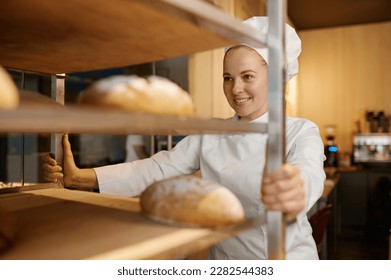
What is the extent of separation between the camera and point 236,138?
131cm

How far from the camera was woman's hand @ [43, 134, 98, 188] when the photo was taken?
1197mm

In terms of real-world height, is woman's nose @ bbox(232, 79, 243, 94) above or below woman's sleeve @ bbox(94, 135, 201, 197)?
above

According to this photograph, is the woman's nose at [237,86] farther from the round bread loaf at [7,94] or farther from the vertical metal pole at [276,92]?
the round bread loaf at [7,94]

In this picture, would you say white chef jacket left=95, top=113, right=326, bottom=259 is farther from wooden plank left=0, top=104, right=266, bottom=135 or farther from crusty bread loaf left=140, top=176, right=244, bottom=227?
wooden plank left=0, top=104, right=266, bottom=135

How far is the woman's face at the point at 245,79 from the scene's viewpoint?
3.98 feet

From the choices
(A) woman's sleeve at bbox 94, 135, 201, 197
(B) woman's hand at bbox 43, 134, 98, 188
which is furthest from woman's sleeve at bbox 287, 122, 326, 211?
(B) woman's hand at bbox 43, 134, 98, 188

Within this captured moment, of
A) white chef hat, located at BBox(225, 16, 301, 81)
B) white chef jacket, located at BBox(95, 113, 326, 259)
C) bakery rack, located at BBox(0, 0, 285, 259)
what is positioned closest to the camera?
bakery rack, located at BBox(0, 0, 285, 259)

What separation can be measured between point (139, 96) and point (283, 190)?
0.31 metres

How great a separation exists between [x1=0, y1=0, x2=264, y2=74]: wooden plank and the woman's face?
390 millimetres

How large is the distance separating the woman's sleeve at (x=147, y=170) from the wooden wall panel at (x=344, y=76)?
4739 mm

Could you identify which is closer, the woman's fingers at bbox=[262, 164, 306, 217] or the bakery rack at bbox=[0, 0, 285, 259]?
the bakery rack at bbox=[0, 0, 285, 259]

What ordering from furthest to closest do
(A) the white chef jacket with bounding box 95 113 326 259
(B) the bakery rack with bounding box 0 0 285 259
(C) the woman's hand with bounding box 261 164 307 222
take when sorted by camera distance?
(A) the white chef jacket with bounding box 95 113 326 259, (C) the woman's hand with bounding box 261 164 307 222, (B) the bakery rack with bounding box 0 0 285 259

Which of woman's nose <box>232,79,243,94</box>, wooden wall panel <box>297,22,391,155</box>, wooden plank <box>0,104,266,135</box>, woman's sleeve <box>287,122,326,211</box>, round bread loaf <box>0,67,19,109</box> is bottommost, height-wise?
woman's sleeve <box>287,122,326,211</box>

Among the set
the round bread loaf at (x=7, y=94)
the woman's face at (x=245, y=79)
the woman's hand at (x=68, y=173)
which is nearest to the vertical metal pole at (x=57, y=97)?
the woman's hand at (x=68, y=173)
